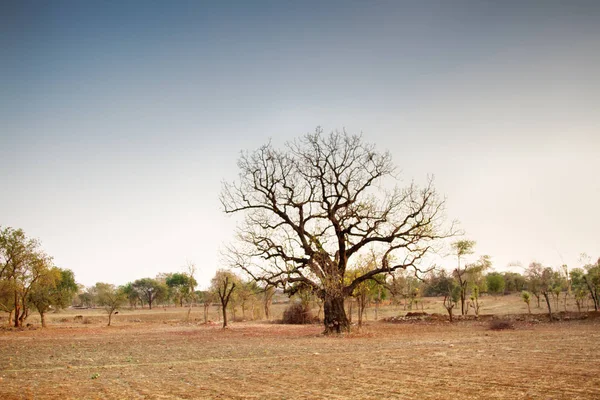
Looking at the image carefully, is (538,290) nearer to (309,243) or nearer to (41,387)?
(309,243)

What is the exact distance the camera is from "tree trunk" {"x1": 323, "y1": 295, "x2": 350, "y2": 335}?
99.3 ft

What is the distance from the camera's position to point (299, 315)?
51.0 m

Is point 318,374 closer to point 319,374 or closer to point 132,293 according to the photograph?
point 319,374

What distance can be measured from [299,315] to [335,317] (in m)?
21.5

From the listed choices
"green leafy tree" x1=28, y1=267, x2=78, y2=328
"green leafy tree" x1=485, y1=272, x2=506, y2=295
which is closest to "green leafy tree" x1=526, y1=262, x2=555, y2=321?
"green leafy tree" x1=485, y1=272, x2=506, y2=295

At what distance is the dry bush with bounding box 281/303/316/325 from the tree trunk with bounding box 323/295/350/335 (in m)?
20.7

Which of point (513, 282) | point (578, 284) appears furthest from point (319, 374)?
point (513, 282)

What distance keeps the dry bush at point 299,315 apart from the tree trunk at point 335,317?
67.9 ft

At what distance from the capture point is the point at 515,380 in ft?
34.3

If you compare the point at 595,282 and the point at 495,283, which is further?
the point at 495,283

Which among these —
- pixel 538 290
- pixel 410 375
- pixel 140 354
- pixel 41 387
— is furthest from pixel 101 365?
pixel 538 290

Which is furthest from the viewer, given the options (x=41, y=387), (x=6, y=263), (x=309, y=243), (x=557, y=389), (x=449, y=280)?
(x=449, y=280)

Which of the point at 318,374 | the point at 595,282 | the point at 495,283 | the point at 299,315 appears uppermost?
the point at 595,282

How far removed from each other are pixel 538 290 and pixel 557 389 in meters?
48.2
